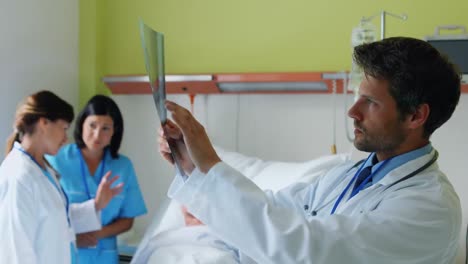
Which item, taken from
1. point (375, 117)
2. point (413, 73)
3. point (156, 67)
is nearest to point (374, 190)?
point (375, 117)

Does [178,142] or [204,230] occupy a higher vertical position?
[178,142]

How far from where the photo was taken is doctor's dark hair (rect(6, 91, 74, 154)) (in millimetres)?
2506

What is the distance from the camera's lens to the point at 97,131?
2.98 meters

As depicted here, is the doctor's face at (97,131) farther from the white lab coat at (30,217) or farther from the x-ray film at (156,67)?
the x-ray film at (156,67)

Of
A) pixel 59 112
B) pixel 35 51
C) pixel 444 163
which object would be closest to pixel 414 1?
pixel 444 163

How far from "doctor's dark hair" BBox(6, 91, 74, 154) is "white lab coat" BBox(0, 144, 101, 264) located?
0.26 ft

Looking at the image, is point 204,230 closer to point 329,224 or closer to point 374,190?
point 374,190

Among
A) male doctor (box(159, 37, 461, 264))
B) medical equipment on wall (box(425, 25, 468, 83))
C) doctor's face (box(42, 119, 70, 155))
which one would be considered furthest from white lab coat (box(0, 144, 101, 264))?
medical equipment on wall (box(425, 25, 468, 83))

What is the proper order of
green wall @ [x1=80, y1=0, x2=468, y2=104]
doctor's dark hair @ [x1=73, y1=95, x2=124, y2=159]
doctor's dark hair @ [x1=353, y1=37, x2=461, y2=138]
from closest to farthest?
doctor's dark hair @ [x1=353, y1=37, x2=461, y2=138] → green wall @ [x1=80, y1=0, x2=468, y2=104] → doctor's dark hair @ [x1=73, y1=95, x2=124, y2=159]

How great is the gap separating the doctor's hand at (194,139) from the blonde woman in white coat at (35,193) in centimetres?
133

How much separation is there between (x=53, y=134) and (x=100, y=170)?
531mm

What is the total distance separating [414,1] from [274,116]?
882mm

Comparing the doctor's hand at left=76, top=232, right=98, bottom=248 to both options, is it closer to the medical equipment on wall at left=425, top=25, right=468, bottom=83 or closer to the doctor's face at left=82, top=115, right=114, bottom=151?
the doctor's face at left=82, top=115, right=114, bottom=151

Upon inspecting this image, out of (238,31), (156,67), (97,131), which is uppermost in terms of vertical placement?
(238,31)
